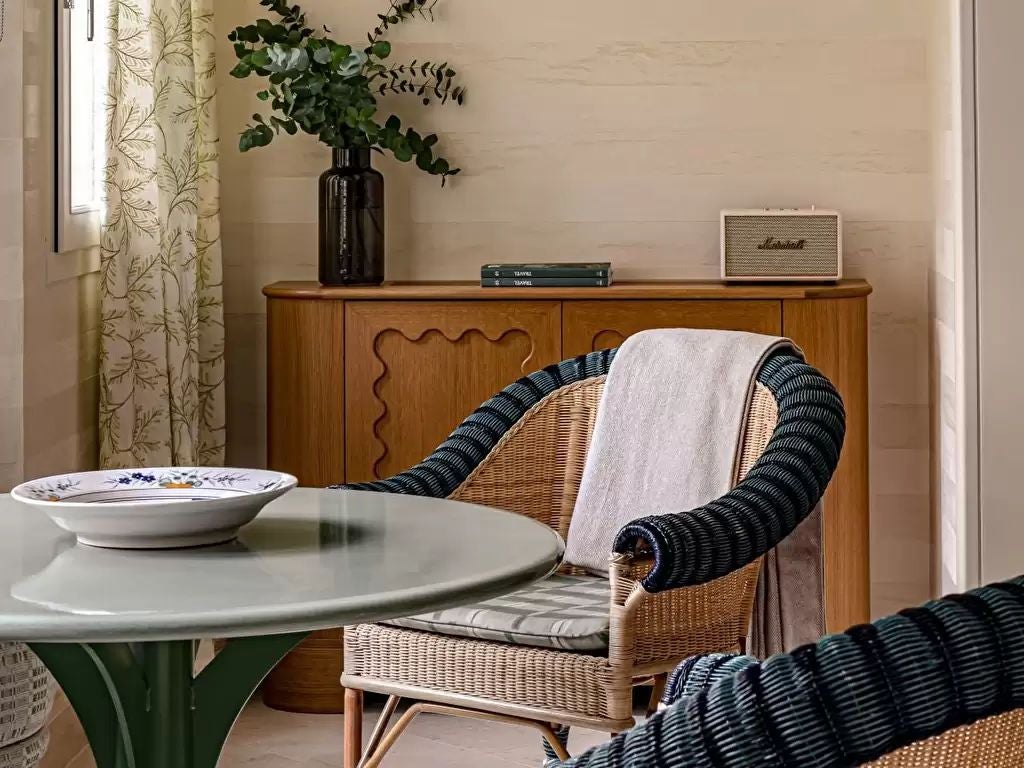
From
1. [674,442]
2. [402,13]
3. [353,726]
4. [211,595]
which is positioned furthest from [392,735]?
[402,13]

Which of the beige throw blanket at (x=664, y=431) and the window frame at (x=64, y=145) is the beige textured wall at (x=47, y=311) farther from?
the beige throw blanket at (x=664, y=431)

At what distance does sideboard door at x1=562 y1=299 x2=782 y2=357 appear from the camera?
3.31m

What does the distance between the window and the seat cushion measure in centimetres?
127

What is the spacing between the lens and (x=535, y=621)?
83.8 inches

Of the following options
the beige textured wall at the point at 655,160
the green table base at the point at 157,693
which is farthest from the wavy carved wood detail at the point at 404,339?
the green table base at the point at 157,693

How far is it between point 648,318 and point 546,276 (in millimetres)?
272

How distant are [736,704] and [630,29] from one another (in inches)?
118

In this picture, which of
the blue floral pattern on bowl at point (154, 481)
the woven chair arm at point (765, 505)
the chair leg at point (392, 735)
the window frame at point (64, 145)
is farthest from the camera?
the window frame at point (64, 145)

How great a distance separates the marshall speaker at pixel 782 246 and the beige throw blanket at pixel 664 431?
86 cm

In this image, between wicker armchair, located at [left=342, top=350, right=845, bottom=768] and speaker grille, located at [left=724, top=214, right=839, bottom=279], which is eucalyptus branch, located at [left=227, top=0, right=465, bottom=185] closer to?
speaker grille, located at [left=724, top=214, right=839, bottom=279]

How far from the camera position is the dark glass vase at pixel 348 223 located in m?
3.48

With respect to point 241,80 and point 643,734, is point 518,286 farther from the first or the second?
point 643,734

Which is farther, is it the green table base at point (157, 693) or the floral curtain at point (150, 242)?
the floral curtain at point (150, 242)

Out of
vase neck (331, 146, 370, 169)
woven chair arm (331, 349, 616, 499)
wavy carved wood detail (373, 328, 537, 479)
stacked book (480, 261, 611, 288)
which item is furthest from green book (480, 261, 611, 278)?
woven chair arm (331, 349, 616, 499)
